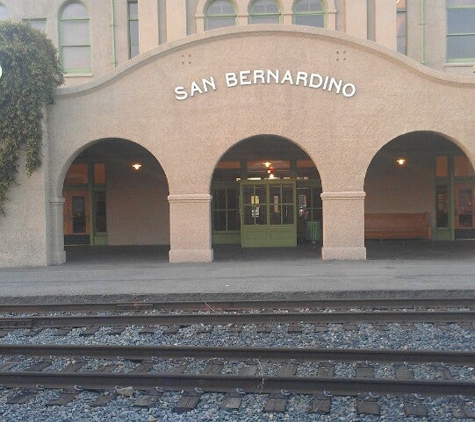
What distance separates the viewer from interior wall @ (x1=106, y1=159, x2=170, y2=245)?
20.7 metres

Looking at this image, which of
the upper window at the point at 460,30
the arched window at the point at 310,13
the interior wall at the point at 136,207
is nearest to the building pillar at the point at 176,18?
the arched window at the point at 310,13

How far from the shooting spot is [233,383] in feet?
18.8

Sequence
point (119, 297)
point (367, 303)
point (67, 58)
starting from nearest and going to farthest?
point (367, 303), point (119, 297), point (67, 58)

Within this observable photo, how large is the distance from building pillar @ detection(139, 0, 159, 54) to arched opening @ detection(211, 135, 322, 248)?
519cm

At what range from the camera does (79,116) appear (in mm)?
14891

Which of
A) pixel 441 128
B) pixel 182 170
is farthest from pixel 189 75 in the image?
pixel 441 128

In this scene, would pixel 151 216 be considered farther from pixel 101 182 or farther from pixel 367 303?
pixel 367 303

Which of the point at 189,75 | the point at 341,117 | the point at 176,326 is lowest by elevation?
the point at 176,326

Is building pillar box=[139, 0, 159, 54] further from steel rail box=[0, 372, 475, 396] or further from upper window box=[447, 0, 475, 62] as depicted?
steel rail box=[0, 372, 475, 396]

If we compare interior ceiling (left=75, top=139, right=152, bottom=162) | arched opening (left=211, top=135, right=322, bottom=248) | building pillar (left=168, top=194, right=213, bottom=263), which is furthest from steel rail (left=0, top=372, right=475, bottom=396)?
arched opening (left=211, top=135, right=322, bottom=248)

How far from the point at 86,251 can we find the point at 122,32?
857cm

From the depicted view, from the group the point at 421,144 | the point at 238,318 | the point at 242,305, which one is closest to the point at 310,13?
the point at 421,144

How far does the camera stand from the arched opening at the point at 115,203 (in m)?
20.7

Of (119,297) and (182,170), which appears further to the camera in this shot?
(182,170)
